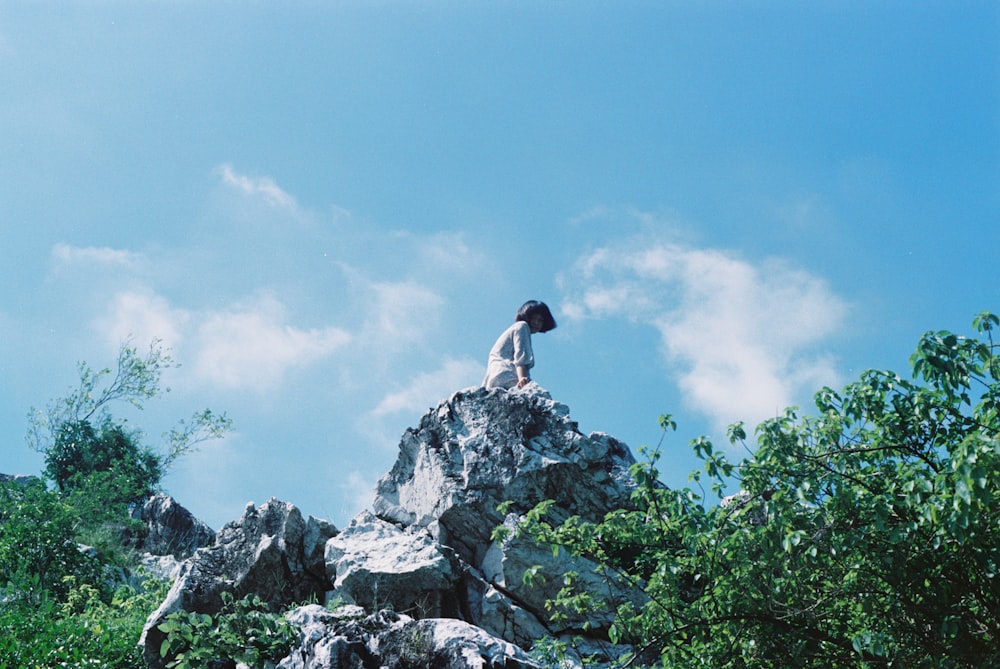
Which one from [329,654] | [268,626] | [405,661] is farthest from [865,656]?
[268,626]

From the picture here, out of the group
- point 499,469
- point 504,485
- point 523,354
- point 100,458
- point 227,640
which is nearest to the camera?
point 227,640

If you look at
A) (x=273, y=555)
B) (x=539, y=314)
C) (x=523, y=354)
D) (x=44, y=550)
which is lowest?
(x=44, y=550)

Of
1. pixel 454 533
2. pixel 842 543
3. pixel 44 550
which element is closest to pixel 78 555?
pixel 44 550

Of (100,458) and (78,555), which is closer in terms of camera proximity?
(78,555)

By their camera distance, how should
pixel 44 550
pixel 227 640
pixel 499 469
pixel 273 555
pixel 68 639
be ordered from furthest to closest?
pixel 44 550, pixel 499 469, pixel 273 555, pixel 68 639, pixel 227 640

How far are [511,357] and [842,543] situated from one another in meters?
10.6

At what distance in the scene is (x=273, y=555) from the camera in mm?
13930

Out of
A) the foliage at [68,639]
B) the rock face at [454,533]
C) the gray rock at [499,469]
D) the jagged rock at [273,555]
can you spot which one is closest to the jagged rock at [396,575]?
the rock face at [454,533]

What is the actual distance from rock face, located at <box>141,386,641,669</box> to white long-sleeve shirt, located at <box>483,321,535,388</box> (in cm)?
83

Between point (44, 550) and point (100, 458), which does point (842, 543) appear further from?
point (100, 458)

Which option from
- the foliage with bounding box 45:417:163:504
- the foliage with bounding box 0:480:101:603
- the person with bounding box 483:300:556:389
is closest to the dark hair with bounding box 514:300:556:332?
the person with bounding box 483:300:556:389

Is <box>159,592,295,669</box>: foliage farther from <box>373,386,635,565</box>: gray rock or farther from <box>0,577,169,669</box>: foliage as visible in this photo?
<box>373,386,635,565</box>: gray rock

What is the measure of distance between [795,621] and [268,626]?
5833 mm

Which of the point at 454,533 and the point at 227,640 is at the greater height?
the point at 454,533
